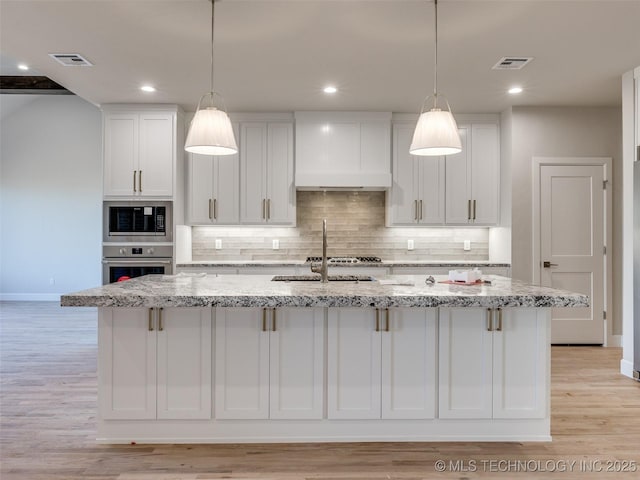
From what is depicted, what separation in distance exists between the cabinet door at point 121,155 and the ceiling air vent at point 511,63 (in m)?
3.64

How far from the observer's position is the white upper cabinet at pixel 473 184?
5.26 m

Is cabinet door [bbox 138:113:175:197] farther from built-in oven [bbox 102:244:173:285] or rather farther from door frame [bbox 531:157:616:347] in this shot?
door frame [bbox 531:157:616:347]

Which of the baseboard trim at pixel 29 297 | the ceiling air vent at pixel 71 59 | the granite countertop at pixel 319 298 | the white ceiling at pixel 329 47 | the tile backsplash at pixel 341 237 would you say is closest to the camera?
the granite countertop at pixel 319 298

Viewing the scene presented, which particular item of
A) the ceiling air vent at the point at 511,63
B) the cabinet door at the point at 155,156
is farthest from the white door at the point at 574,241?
the cabinet door at the point at 155,156

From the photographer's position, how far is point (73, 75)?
4.07 meters

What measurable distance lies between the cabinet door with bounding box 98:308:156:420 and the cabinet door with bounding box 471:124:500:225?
12.8 ft

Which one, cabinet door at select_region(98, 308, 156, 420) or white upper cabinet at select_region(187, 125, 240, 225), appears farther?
white upper cabinet at select_region(187, 125, 240, 225)

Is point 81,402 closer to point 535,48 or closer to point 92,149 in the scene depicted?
point 535,48

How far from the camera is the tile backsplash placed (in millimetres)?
5602

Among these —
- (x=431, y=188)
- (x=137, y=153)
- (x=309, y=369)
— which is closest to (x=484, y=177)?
(x=431, y=188)

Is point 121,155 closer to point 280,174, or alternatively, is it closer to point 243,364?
point 280,174

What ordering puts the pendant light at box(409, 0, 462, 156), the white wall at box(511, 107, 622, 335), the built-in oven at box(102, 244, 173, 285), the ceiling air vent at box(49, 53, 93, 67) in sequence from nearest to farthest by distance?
the pendant light at box(409, 0, 462, 156), the ceiling air vent at box(49, 53, 93, 67), the built-in oven at box(102, 244, 173, 285), the white wall at box(511, 107, 622, 335)

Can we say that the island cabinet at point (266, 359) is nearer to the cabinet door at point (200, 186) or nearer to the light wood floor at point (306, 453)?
the light wood floor at point (306, 453)

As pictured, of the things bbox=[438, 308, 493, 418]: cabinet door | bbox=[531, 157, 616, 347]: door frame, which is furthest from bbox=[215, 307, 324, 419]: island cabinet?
bbox=[531, 157, 616, 347]: door frame
